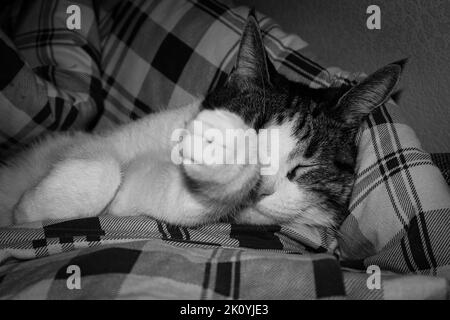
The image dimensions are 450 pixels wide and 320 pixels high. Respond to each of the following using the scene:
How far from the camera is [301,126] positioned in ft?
2.54

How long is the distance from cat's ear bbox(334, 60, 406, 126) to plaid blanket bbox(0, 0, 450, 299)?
8cm

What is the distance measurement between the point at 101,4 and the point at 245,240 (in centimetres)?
117

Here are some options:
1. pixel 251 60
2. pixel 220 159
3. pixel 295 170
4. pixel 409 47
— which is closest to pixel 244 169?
pixel 220 159

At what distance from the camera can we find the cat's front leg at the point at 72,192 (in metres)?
0.72

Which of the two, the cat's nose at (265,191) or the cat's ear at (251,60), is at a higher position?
the cat's ear at (251,60)

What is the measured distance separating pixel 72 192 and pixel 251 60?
18.7 inches

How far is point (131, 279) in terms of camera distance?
0.57 meters

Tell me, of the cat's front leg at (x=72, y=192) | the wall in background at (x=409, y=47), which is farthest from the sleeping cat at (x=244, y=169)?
the wall in background at (x=409, y=47)

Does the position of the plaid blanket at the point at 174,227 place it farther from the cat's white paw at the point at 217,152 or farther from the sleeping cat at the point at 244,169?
the cat's white paw at the point at 217,152

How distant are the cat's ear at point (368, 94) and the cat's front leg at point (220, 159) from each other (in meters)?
0.27

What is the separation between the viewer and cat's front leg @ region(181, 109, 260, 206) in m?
0.60

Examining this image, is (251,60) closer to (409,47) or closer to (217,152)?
(217,152)

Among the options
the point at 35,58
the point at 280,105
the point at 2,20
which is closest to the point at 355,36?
the point at 280,105
